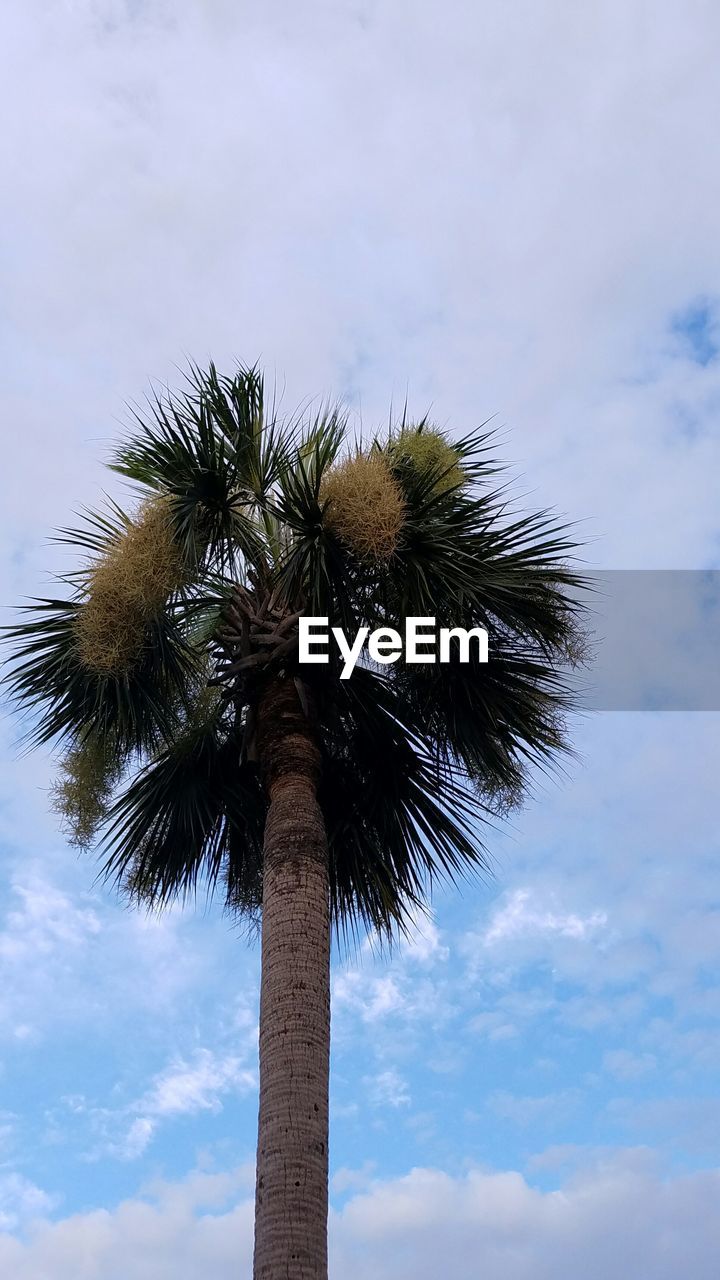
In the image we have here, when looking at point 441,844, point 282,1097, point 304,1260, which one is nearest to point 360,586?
point 441,844

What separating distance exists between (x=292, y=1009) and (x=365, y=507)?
3.27 m

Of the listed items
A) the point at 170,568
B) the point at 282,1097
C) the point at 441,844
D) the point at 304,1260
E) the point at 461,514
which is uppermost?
the point at 461,514

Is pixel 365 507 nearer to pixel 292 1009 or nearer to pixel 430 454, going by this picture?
pixel 430 454

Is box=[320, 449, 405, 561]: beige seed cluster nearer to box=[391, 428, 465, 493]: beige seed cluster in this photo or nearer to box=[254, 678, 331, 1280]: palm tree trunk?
box=[391, 428, 465, 493]: beige seed cluster

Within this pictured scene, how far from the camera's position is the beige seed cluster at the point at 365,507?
9602mm

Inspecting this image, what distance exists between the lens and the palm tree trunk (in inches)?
309

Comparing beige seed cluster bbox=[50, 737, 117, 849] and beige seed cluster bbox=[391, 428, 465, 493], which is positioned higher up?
beige seed cluster bbox=[391, 428, 465, 493]

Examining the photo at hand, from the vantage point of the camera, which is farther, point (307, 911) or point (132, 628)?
point (132, 628)

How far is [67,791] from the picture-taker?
36.0 feet

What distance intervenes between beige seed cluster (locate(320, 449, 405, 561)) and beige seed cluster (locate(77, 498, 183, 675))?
113 cm

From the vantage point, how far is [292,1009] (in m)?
8.60

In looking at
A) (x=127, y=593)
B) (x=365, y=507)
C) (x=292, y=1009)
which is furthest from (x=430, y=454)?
(x=292, y=1009)

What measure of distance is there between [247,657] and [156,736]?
1.15 meters

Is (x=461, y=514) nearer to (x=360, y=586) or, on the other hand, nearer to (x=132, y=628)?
(x=360, y=586)
